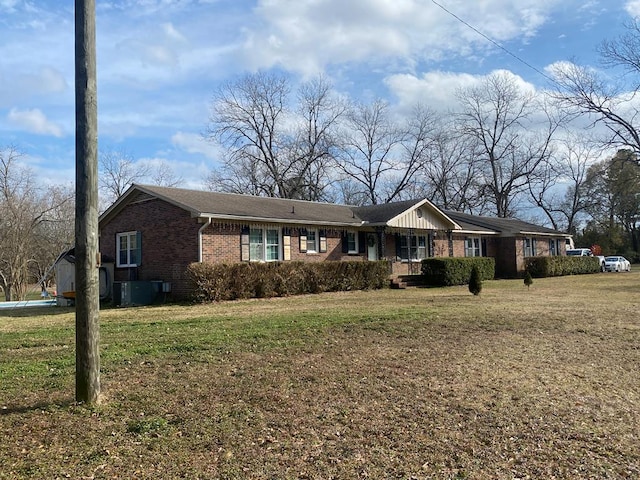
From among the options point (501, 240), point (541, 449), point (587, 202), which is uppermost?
point (587, 202)

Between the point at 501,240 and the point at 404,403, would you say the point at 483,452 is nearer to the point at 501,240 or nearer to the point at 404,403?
the point at 404,403

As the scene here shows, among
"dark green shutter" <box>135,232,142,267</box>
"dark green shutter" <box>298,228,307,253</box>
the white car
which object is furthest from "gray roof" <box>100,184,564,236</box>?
the white car

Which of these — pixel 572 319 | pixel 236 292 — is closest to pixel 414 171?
pixel 236 292

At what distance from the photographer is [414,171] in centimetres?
4709

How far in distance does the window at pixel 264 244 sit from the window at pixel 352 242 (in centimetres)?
426

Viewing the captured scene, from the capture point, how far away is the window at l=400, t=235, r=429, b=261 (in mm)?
25719

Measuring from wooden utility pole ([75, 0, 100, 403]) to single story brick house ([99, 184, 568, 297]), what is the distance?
11955 millimetres

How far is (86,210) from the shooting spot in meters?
A: 5.04

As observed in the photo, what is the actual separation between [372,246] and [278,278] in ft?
23.9

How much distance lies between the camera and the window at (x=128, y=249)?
65.9 feet

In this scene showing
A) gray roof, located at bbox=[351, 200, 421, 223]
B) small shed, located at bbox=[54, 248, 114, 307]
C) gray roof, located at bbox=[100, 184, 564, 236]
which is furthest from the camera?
gray roof, located at bbox=[351, 200, 421, 223]

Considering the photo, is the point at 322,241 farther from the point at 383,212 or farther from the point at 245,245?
the point at 383,212

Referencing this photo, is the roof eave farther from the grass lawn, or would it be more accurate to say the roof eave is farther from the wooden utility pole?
the wooden utility pole

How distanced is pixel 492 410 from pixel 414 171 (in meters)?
43.1
